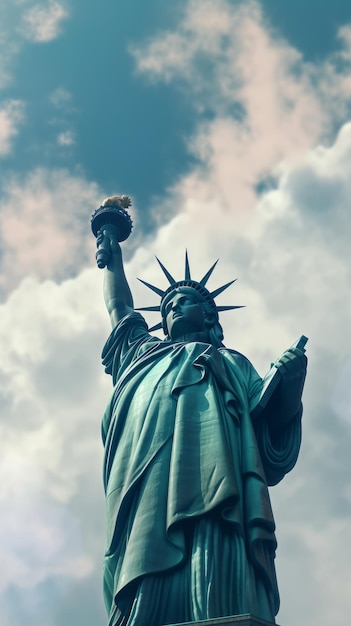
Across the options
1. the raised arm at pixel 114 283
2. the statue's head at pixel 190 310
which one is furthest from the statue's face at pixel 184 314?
the raised arm at pixel 114 283

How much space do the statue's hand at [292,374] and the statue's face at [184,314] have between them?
7.76ft

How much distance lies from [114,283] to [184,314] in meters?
2.28

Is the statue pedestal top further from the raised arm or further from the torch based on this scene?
the torch

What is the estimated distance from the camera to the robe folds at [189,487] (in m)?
14.1

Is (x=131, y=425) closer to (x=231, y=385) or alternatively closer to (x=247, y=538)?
(x=231, y=385)

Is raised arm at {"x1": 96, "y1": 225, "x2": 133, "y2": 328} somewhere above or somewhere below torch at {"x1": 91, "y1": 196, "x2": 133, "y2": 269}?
below

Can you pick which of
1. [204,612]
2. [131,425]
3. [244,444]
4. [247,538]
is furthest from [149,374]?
[204,612]

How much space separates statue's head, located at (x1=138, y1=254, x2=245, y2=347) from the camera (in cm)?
1839

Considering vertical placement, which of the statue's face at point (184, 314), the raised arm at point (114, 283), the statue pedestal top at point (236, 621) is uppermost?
the raised arm at point (114, 283)

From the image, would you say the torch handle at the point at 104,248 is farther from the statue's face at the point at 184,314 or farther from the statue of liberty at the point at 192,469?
the statue's face at the point at 184,314

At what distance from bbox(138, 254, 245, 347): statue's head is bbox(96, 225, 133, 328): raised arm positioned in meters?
0.91

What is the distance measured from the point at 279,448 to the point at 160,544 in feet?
9.84

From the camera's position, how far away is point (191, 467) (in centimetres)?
1523

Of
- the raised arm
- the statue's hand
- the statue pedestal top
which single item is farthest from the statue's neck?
the statue pedestal top
